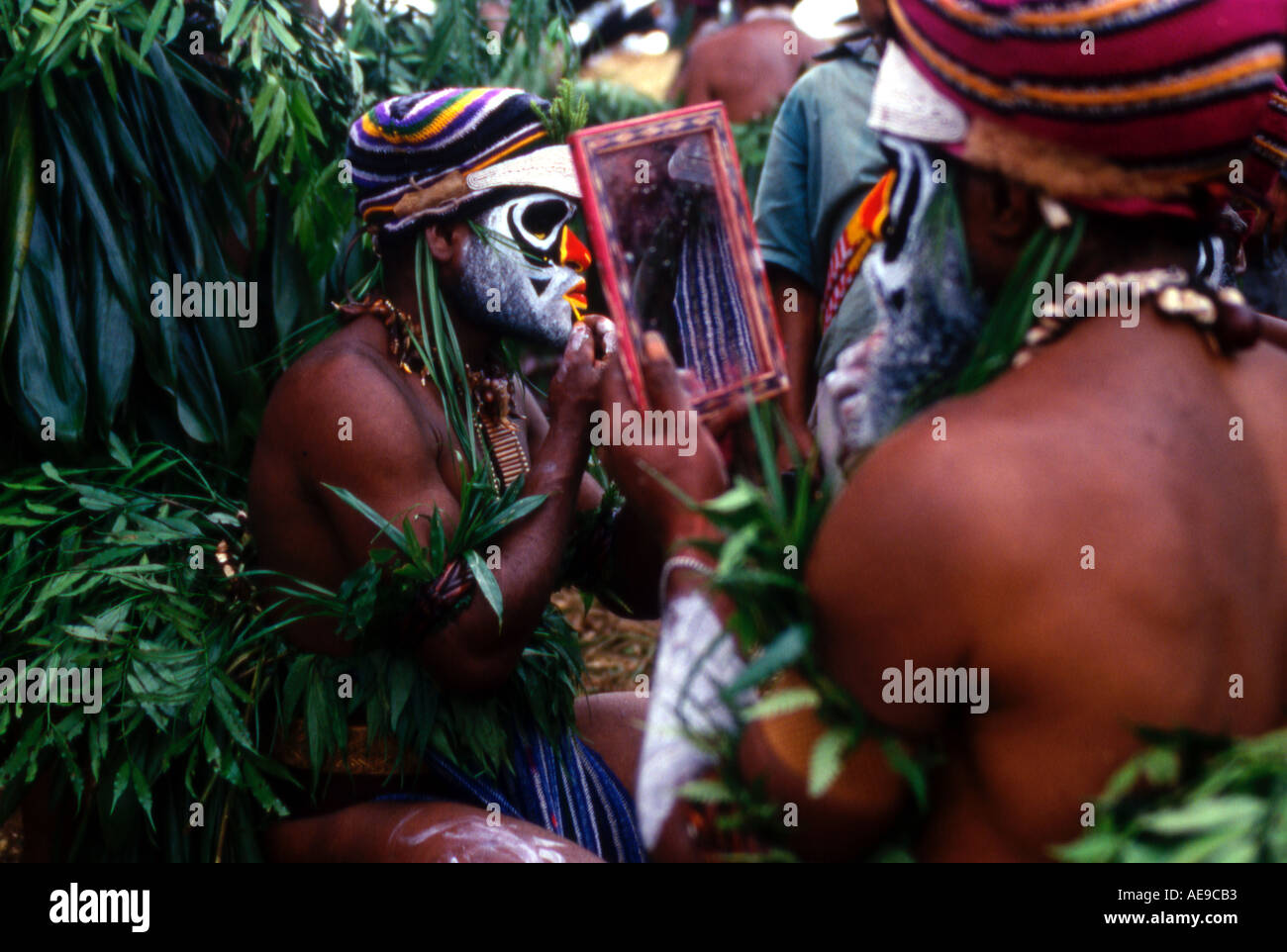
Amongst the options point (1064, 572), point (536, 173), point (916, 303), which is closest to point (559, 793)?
point (536, 173)

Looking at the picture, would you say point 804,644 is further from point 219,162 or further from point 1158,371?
point 219,162

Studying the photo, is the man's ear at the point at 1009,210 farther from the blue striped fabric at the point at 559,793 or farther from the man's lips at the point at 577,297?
the blue striped fabric at the point at 559,793

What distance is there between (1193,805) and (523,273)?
184 centimetres

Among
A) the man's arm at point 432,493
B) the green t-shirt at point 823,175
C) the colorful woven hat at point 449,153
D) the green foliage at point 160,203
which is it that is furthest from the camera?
the green t-shirt at point 823,175

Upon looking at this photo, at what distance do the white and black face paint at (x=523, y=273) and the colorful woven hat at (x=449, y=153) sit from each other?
0.05 metres

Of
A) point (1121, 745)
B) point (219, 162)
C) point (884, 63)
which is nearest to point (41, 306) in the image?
point (219, 162)

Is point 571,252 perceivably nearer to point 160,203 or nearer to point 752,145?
point 160,203

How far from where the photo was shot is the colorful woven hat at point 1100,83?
1427 millimetres

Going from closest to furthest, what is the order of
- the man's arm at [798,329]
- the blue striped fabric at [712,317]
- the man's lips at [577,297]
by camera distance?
1. the blue striped fabric at [712,317]
2. the man's lips at [577,297]
3. the man's arm at [798,329]

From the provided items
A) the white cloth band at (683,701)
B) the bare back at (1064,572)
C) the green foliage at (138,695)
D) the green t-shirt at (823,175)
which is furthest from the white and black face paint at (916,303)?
the green t-shirt at (823,175)

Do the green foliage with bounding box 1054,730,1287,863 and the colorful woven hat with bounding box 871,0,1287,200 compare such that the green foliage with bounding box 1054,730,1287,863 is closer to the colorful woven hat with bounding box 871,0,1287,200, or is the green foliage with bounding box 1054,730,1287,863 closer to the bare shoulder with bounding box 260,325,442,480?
the colorful woven hat with bounding box 871,0,1287,200

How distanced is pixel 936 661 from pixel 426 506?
51.1 inches

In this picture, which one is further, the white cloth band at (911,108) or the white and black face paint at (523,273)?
the white and black face paint at (523,273)

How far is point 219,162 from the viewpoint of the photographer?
3.40m
